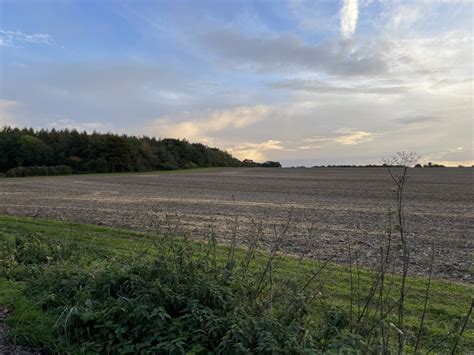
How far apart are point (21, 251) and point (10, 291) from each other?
8.10 ft

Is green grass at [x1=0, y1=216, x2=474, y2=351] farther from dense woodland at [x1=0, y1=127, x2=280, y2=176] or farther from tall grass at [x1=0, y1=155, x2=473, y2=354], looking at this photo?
dense woodland at [x1=0, y1=127, x2=280, y2=176]

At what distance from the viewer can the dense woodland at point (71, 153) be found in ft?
270

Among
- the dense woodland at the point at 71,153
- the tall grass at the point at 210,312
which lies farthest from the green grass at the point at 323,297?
the dense woodland at the point at 71,153

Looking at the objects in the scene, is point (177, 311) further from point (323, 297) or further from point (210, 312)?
point (323, 297)

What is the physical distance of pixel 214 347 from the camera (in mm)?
3770

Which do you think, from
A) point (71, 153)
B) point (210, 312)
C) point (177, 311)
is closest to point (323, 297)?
point (210, 312)

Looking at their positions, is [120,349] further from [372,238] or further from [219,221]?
[219,221]

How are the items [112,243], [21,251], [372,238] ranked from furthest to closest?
[372,238], [112,243], [21,251]

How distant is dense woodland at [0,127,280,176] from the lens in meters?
82.3

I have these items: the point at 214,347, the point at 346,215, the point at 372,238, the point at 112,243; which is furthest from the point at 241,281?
the point at 346,215

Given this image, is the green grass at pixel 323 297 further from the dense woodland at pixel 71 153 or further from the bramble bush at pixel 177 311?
the dense woodland at pixel 71 153

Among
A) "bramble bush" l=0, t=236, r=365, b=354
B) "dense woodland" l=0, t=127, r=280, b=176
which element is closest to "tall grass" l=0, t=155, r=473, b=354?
"bramble bush" l=0, t=236, r=365, b=354

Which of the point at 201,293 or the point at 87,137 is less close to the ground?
the point at 87,137

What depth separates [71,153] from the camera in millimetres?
88312
